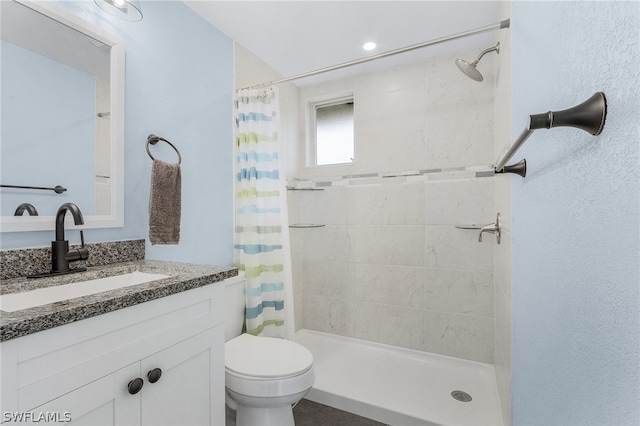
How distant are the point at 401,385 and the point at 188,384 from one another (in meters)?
1.51

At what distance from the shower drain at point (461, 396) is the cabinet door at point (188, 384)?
146 cm

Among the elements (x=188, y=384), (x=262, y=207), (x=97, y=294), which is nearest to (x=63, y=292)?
(x=97, y=294)

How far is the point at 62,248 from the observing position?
44.5 inches

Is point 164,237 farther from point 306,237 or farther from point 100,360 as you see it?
point 306,237

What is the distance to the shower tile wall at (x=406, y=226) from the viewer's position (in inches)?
88.8

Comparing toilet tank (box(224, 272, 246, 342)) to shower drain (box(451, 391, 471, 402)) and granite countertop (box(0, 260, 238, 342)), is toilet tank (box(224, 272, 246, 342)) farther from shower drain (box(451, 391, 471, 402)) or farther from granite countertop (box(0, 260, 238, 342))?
shower drain (box(451, 391, 471, 402))

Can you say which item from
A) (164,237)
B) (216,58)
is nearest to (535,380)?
(164,237)

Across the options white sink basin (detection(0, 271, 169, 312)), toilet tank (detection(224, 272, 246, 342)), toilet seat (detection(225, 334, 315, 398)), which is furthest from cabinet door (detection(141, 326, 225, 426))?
toilet tank (detection(224, 272, 246, 342))

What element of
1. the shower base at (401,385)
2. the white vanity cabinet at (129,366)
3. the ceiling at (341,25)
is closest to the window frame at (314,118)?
the ceiling at (341,25)

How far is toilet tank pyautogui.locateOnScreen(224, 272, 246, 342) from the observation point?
1.83m

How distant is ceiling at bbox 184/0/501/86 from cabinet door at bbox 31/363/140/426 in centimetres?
191

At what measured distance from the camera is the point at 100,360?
0.80 meters

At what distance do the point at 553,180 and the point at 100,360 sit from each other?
4.15 feet
